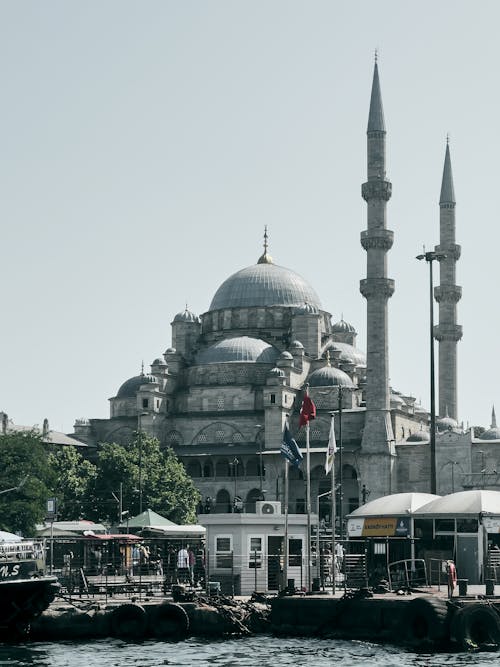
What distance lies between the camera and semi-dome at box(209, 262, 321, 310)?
104m

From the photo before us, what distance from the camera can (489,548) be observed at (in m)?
39.0

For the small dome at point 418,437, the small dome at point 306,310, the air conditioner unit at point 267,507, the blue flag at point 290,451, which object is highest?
the small dome at point 306,310

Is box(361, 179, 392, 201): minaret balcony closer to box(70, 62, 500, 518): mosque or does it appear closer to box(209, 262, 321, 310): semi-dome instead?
box(70, 62, 500, 518): mosque

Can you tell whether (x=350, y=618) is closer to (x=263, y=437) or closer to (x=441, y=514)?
(x=441, y=514)

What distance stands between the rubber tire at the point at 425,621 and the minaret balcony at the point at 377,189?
171ft

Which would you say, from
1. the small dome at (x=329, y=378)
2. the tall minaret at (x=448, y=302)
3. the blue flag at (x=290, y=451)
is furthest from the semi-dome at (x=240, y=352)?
the blue flag at (x=290, y=451)

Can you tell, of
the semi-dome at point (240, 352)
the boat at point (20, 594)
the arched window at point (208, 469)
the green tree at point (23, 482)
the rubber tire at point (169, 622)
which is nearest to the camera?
the boat at point (20, 594)

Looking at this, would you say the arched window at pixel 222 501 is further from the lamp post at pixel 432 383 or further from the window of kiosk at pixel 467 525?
the window of kiosk at pixel 467 525

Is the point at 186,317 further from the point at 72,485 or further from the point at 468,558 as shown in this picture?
the point at 468,558

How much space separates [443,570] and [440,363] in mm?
55112

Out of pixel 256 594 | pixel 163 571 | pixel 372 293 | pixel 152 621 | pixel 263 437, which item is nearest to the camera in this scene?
pixel 152 621

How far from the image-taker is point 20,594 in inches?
1318

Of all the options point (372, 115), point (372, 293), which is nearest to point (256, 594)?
point (372, 293)

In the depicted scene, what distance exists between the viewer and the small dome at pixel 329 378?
92500 millimetres
